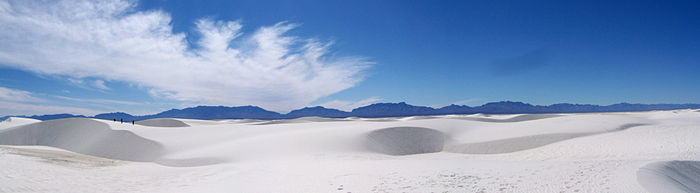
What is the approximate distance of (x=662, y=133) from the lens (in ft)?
58.4

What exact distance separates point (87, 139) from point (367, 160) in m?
29.9

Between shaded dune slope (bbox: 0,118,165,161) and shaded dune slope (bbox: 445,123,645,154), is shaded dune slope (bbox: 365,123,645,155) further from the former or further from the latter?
shaded dune slope (bbox: 0,118,165,161)

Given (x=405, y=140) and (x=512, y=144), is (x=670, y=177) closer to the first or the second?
(x=512, y=144)

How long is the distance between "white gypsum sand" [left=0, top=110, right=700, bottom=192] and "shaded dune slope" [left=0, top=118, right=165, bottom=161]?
0.45 feet

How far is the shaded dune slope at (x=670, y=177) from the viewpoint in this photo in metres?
6.15

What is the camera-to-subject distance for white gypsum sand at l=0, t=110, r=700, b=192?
761 cm

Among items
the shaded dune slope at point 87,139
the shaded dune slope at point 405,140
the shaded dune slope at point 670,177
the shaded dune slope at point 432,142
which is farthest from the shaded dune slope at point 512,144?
the shaded dune slope at point 87,139

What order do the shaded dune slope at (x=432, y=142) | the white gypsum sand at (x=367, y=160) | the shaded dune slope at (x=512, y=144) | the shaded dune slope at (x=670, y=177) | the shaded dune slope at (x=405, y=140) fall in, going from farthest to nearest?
the shaded dune slope at (x=405, y=140) < the shaded dune slope at (x=432, y=142) < the shaded dune slope at (x=512, y=144) < the white gypsum sand at (x=367, y=160) < the shaded dune slope at (x=670, y=177)

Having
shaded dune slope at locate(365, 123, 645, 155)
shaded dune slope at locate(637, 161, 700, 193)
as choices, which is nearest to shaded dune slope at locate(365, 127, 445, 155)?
shaded dune slope at locate(365, 123, 645, 155)

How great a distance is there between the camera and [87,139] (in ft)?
93.4

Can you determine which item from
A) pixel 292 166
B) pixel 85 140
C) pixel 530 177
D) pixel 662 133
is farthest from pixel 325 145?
pixel 85 140

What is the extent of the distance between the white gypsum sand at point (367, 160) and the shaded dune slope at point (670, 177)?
1.8 inches

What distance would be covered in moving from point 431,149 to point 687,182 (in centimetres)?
1482

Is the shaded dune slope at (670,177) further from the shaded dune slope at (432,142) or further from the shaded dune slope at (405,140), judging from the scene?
the shaded dune slope at (405,140)
